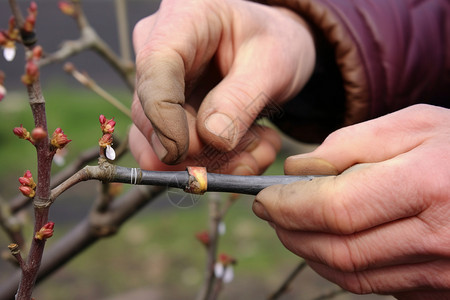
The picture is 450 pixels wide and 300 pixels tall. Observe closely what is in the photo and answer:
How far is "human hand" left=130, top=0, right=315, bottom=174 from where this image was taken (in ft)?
3.13

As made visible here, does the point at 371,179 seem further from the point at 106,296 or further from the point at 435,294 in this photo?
the point at 106,296

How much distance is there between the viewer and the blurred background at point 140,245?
2.78 meters

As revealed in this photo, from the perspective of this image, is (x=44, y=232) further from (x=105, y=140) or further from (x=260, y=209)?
(x=260, y=209)

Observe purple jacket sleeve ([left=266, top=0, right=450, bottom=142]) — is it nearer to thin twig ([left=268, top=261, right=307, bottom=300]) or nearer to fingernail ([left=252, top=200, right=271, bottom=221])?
thin twig ([left=268, top=261, right=307, bottom=300])

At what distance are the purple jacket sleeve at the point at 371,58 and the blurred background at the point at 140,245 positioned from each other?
82 centimetres

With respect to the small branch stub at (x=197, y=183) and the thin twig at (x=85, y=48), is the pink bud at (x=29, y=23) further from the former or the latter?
the thin twig at (x=85, y=48)

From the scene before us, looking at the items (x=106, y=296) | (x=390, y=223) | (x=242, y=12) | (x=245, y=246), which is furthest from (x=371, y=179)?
(x=245, y=246)

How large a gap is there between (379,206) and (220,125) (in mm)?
363

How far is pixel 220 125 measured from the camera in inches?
→ 42.2

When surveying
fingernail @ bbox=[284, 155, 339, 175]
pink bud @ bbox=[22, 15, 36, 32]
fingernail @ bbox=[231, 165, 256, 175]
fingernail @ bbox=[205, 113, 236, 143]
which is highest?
pink bud @ bbox=[22, 15, 36, 32]

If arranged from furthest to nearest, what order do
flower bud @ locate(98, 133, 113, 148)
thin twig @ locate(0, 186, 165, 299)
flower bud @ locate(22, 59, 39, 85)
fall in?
1. thin twig @ locate(0, 186, 165, 299)
2. flower bud @ locate(98, 133, 113, 148)
3. flower bud @ locate(22, 59, 39, 85)

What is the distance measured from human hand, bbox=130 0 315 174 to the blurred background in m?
0.80

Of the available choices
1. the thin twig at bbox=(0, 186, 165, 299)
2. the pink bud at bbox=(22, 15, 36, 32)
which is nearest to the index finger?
the pink bud at bbox=(22, 15, 36, 32)

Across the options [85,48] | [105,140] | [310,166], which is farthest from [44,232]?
[85,48]
